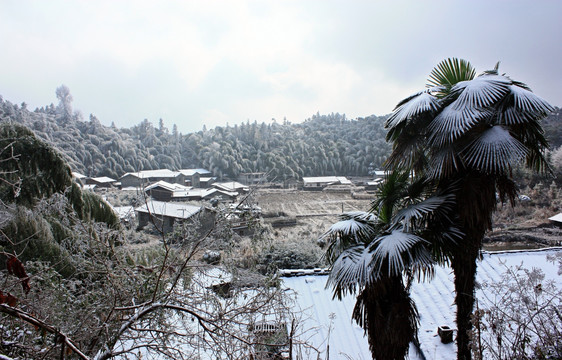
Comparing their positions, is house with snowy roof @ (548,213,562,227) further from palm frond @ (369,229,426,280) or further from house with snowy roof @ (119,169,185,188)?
house with snowy roof @ (119,169,185,188)

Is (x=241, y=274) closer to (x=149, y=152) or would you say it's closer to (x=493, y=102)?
(x=493, y=102)

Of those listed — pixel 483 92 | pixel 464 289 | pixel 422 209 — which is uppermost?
pixel 483 92

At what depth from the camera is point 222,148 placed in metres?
30.8

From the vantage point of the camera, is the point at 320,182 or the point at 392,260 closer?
the point at 392,260

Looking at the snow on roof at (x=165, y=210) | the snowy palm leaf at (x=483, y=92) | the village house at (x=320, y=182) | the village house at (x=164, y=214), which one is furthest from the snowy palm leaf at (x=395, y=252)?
the village house at (x=320, y=182)

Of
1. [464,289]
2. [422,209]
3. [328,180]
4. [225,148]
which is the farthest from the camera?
[225,148]

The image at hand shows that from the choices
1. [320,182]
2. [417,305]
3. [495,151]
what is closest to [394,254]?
[495,151]

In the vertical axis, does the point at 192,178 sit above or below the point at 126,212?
below

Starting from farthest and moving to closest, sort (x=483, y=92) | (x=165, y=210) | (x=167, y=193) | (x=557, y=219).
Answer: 1. (x=167, y=193)
2. (x=557, y=219)
3. (x=165, y=210)
4. (x=483, y=92)

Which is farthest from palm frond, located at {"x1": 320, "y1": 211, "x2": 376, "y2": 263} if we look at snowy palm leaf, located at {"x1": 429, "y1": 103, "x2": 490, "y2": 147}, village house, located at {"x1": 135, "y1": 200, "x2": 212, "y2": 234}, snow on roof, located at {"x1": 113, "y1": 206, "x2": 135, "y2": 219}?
snow on roof, located at {"x1": 113, "y1": 206, "x2": 135, "y2": 219}

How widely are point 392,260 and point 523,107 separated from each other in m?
1.81

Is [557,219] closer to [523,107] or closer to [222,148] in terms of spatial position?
[523,107]

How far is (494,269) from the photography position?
6.04 m

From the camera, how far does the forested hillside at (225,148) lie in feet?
84.0
